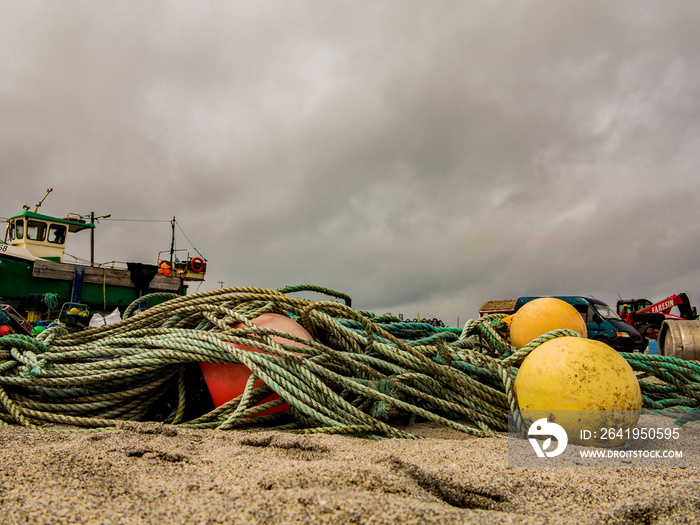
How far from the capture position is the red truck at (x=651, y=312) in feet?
43.0

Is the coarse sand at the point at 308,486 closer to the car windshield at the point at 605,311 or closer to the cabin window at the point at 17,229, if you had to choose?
the car windshield at the point at 605,311

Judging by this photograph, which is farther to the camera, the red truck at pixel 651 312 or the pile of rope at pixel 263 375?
the red truck at pixel 651 312

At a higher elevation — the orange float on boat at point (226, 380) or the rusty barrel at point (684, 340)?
the rusty barrel at point (684, 340)

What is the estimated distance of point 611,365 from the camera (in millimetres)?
1884

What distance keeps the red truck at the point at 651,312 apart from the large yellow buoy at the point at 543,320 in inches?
476

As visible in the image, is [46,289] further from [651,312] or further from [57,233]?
[651,312]

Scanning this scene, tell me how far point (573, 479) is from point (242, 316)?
167cm

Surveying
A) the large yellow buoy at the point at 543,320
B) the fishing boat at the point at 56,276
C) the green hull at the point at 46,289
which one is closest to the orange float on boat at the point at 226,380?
the large yellow buoy at the point at 543,320

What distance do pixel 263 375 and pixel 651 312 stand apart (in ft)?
52.5

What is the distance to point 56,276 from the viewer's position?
11.8 m

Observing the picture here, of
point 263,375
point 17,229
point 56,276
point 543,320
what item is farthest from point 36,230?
point 543,320

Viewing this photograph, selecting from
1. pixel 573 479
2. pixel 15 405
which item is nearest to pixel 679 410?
pixel 573 479

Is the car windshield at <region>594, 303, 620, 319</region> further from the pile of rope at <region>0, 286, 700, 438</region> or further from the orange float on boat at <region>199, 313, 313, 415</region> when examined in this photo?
the orange float on boat at <region>199, 313, 313, 415</region>

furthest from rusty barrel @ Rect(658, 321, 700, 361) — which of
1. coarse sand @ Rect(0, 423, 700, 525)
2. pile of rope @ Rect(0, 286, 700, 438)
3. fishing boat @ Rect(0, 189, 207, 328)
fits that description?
fishing boat @ Rect(0, 189, 207, 328)
